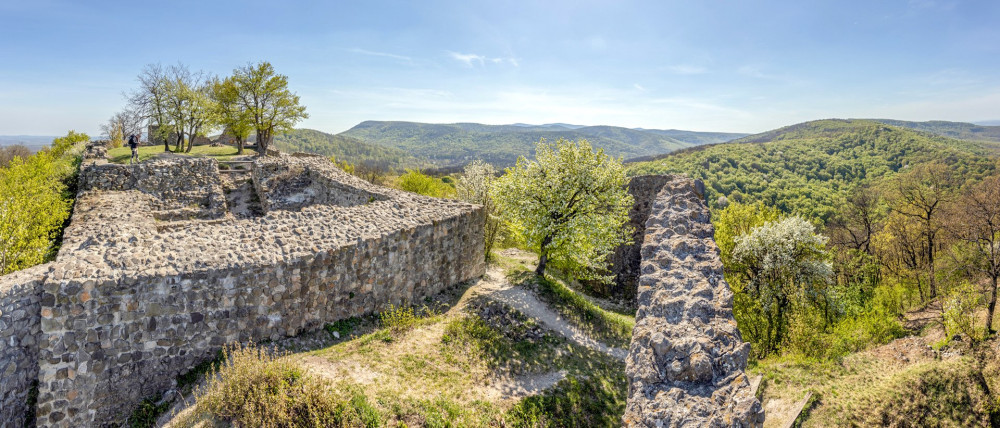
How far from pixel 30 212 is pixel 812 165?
128572 millimetres

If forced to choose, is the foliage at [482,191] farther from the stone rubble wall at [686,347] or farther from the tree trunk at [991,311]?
the tree trunk at [991,311]

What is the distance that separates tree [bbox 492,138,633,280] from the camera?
15.1m

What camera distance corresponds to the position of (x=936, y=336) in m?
12.2

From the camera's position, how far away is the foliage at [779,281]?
15656 mm

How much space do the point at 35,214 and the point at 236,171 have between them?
Answer: 7.96 meters

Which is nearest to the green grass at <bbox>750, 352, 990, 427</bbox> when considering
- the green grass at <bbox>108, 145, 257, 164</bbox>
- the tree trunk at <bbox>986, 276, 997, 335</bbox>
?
the tree trunk at <bbox>986, 276, 997, 335</bbox>

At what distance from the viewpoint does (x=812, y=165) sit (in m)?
102

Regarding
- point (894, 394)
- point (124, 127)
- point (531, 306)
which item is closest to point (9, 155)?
point (124, 127)

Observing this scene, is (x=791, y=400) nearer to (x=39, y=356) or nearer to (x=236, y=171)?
(x=39, y=356)

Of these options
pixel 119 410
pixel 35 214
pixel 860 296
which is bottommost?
pixel 860 296

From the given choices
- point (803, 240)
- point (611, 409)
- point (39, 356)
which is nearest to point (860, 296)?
point (803, 240)

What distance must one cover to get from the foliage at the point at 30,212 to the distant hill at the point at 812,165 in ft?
238

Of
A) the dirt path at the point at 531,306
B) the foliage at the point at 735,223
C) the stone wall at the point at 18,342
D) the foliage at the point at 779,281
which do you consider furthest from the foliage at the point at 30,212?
the foliage at the point at 735,223

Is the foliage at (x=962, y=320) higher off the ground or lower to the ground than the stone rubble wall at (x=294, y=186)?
lower
